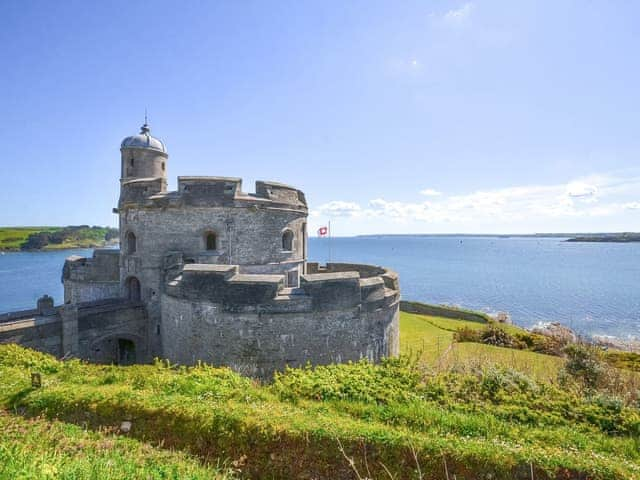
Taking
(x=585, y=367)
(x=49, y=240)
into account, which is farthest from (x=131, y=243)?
(x=49, y=240)

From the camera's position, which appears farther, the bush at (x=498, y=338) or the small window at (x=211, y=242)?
the bush at (x=498, y=338)

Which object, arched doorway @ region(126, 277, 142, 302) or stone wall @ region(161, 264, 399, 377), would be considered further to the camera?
arched doorway @ region(126, 277, 142, 302)

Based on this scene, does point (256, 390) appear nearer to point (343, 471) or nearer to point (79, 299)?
point (343, 471)

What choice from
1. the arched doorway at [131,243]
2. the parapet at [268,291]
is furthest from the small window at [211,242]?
the arched doorway at [131,243]

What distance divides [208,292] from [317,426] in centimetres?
706

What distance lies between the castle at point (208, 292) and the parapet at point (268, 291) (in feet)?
0.12

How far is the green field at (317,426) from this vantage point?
17.6ft

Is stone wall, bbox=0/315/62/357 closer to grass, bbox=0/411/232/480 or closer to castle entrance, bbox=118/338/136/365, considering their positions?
castle entrance, bbox=118/338/136/365

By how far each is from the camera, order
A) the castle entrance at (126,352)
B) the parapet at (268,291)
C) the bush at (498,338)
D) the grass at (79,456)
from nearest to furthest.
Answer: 1. the grass at (79,456)
2. the parapet at (268,291)
3. the castle entrance at (126,352)
4. the bush at (498,338)

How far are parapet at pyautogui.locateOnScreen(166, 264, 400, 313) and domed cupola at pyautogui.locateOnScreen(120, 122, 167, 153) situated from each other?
9.94m

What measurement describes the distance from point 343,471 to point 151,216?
1371cm

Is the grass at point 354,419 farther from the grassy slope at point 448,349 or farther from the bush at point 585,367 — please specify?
the grassy slope at point 448,349

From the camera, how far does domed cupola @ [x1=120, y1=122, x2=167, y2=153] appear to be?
18.4 metres

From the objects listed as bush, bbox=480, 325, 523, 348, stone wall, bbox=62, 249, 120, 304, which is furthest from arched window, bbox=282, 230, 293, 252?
bush, bbox=480, 325, 523, 348
